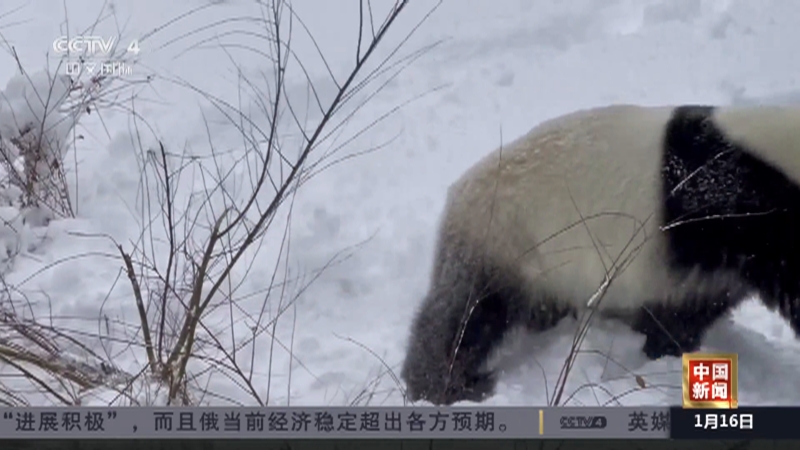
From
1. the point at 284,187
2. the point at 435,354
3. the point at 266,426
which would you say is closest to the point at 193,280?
the point at 284,187

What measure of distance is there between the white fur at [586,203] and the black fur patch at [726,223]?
1.2 inches

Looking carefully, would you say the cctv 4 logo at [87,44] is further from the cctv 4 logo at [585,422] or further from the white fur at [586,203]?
the cctv 4 logo at [585,422]

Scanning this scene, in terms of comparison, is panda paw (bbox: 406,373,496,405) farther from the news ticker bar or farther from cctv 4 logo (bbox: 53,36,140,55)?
cctv 4 logo (bbox: 53,36,140,55)

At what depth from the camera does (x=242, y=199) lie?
69.4 inches

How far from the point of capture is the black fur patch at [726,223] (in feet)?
6.05

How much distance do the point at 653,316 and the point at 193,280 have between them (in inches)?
40.2

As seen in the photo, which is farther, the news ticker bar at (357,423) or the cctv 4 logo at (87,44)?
the cctv 4 logo at (87,44)

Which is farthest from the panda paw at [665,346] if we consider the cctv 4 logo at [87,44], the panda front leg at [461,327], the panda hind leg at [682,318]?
the cctv 4 logo at [87,44]

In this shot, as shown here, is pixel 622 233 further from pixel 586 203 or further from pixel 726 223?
pixel 726 223

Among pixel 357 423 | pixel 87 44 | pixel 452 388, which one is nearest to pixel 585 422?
pixel 357 423

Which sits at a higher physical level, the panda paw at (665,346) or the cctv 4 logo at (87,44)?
the cctv 4 logo at (87,44)

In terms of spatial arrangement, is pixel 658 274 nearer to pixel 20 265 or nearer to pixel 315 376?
Answer: pixel 315 376

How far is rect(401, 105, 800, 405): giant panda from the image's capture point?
71.8 inches

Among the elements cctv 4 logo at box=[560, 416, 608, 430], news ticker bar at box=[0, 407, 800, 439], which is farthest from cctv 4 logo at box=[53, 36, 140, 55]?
cctv 4 logo at box=[560, 416, 608, 430]
